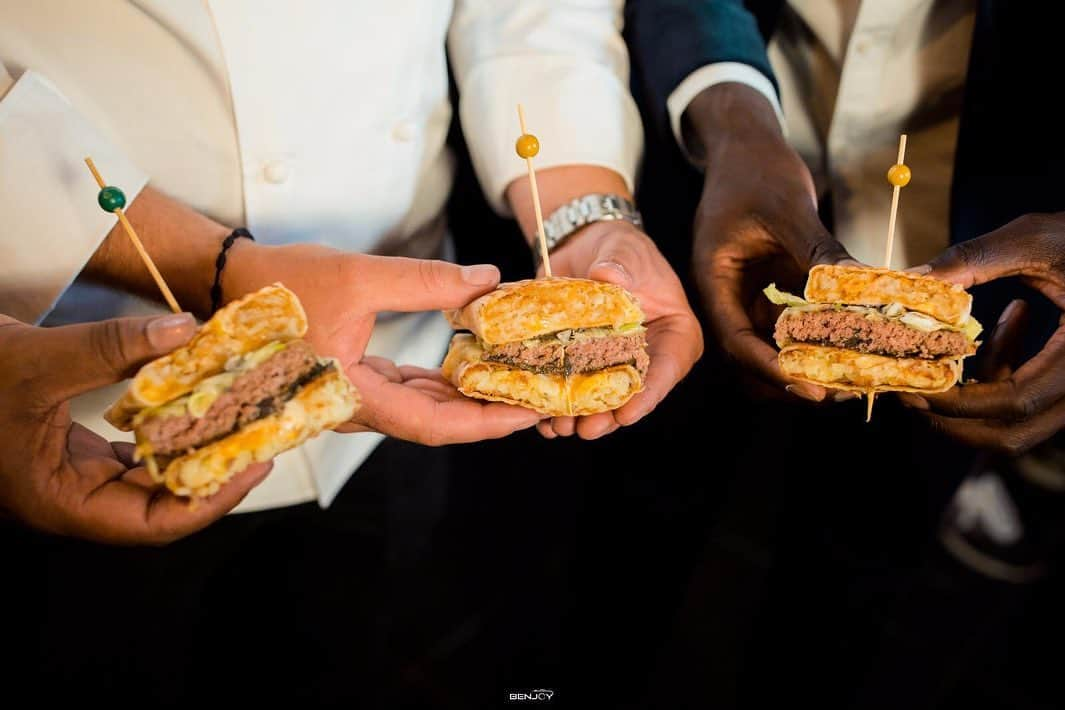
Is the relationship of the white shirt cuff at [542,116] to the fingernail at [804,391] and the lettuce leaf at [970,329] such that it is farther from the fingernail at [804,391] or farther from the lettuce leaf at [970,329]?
the lettuce leaf at [970,329]

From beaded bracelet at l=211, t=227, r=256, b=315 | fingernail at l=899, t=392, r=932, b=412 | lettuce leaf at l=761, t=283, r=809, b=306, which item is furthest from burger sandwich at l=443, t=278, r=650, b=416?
fingernail at l=899, t=392, r=932, b=412

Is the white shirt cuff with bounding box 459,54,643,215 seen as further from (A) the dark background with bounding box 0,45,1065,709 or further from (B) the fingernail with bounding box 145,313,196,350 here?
(B) the fingernail with bounding box 145,313,196,350

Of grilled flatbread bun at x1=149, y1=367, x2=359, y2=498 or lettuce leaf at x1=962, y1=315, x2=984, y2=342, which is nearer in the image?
grilled flatbread bun at x1=149, y1=367, x2=359, y2=498

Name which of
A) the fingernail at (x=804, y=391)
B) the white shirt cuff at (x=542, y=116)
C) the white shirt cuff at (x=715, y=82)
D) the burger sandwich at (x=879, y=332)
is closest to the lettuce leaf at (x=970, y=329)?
the burger sandwich at (x=879, y=332)

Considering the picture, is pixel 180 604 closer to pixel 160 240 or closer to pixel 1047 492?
pixel 160 240

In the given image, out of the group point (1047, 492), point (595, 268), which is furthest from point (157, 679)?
point (1047, 492)

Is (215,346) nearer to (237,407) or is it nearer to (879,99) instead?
(237,407)

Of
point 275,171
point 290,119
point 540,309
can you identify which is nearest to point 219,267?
point 275,171
